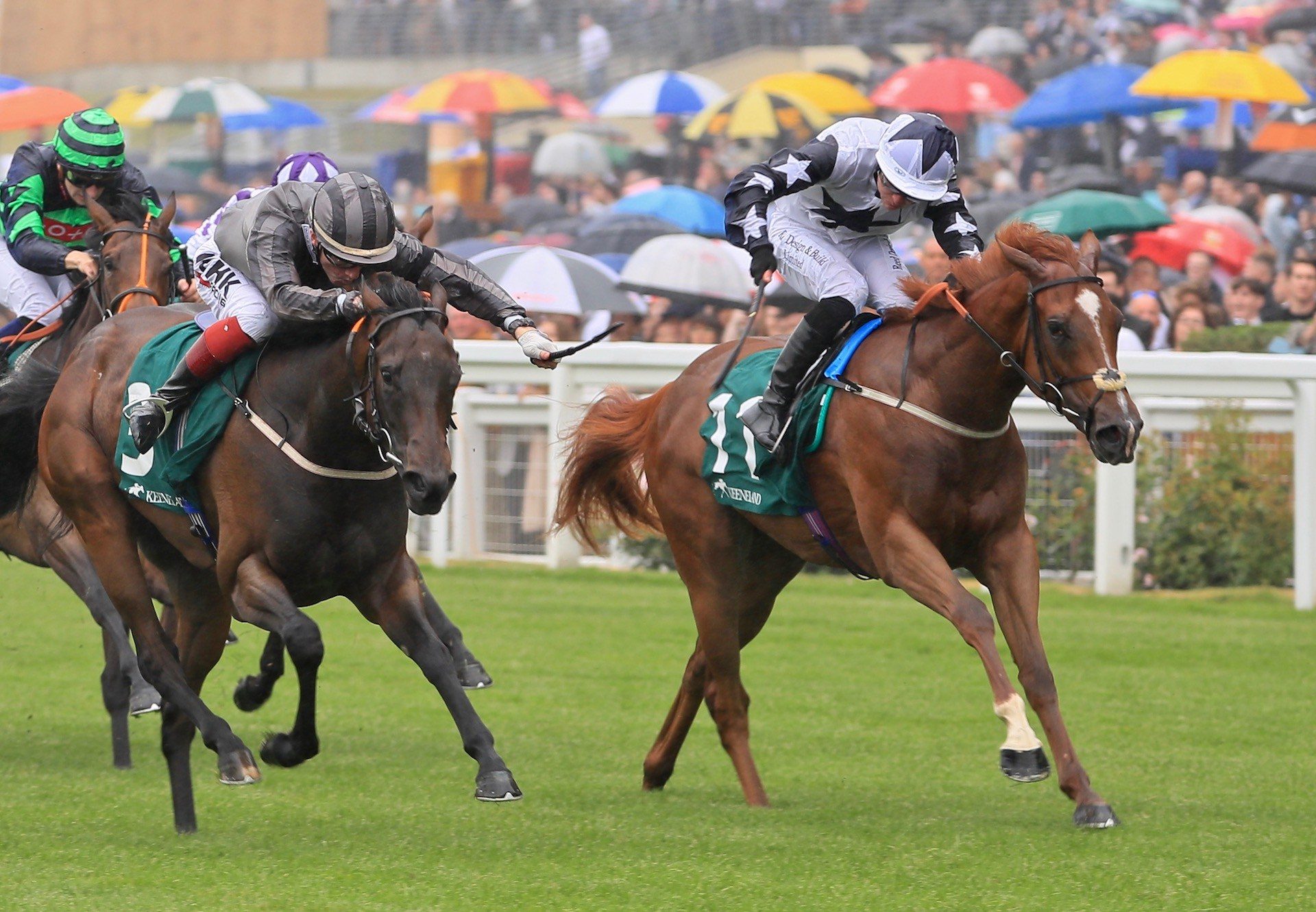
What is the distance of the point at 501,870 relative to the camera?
4777mm

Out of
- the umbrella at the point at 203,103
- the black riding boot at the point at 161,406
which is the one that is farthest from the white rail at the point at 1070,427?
the umbrella at the point at 203,103

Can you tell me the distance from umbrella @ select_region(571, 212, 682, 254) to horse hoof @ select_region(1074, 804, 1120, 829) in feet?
31.1

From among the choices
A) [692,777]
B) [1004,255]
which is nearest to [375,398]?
[1004,255]

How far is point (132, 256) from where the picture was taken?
23.1 feet

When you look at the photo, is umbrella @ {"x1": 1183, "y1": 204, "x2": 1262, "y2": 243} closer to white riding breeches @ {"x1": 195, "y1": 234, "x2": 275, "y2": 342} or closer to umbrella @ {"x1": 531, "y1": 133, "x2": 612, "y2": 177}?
umbrella @ {"x1": 531, "y1": 133, "x2": 612, "y2": 177}

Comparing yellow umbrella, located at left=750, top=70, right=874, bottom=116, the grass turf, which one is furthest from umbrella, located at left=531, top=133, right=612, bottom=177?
the grass turf

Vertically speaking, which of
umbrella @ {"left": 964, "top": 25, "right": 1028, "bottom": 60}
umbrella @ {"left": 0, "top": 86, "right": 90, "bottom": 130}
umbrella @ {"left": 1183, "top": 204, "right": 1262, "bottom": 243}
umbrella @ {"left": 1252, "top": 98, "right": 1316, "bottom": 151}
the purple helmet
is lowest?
the purple helmet

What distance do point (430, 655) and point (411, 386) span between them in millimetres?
780

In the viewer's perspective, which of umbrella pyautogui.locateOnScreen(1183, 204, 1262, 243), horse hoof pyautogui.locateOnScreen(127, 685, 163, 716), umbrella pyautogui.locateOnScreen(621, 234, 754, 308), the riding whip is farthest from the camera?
umbrella pyautogui.locateOnScreen(1183, 204, 1262, 243)

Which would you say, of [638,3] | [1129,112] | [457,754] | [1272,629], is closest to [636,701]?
[457,754]

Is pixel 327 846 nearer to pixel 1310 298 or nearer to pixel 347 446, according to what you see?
pixel 347 446

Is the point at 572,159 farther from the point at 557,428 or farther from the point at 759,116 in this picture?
the point at 557,428

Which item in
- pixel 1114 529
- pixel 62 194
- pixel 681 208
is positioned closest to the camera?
pixel 62 194

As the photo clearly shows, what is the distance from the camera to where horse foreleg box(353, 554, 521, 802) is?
186 inches
